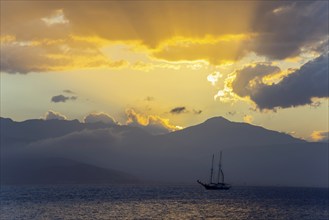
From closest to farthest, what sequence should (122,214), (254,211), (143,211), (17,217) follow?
(17,217)
(122,214)
(143,211)
(254,211)

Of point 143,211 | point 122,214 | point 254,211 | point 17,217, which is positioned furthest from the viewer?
point 254,211

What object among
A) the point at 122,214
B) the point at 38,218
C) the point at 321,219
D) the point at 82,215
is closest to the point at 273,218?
the point at 321,219

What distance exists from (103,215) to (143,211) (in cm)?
1798

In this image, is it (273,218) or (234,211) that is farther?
(234,211)

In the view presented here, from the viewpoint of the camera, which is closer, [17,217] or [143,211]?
[17,217]

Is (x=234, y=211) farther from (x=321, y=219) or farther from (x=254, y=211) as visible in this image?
(x=321, y=219)

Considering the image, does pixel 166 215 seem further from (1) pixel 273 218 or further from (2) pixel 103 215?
(1) pixel 273 218

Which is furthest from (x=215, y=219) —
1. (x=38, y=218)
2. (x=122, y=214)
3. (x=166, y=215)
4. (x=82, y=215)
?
(x=38, y=218)

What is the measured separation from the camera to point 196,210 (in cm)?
19500

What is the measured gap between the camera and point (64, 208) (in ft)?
655

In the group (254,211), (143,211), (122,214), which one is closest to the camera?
(122,214)

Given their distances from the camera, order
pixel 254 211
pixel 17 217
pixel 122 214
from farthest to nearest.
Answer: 1. pixel 254 211
2. pixel 122 214
3. pixel 17 217

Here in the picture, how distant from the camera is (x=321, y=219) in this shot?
572 ft

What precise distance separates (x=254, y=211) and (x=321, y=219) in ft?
94.4
